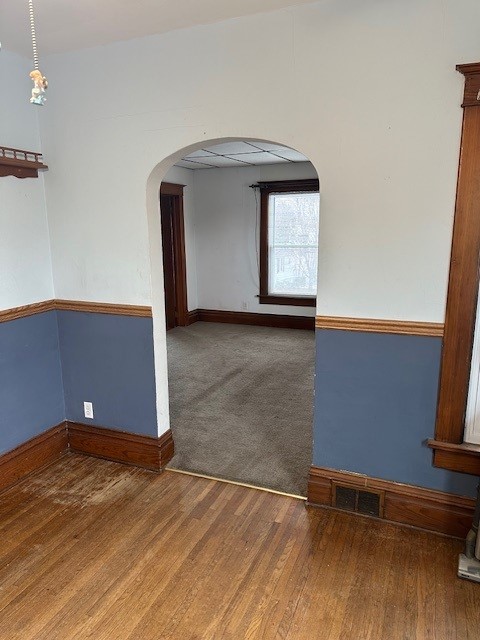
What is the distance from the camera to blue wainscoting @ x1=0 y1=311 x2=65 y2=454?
2742mm

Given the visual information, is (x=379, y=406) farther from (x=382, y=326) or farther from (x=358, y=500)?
(x=358, y=500)

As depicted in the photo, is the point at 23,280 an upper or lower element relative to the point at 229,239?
lower

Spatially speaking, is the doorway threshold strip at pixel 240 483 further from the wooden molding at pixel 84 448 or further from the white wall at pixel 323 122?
the white wall at pixel 323 122

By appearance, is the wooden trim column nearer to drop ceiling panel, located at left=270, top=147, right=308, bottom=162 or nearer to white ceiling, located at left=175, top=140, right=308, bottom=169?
white ceiling, located at left=175, top=140, right=308, bottom=169

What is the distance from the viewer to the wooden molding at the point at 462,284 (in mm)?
1947

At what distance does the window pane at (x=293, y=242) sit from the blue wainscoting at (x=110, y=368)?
402 cm

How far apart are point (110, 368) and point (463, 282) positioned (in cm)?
215

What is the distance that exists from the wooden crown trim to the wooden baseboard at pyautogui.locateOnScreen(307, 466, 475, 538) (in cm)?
142

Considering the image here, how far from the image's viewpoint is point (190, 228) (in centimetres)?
699

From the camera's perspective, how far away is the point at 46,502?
2590 mm

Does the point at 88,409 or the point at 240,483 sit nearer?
the point at 240,483

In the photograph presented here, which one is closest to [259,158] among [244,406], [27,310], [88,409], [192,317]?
[192,317]

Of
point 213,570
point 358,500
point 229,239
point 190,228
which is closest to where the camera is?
point 213,570

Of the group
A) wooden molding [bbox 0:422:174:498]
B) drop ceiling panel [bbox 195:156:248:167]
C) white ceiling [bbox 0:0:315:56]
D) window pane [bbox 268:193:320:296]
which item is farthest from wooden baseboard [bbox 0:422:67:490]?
window pane [bbox 268:193:320:296]
